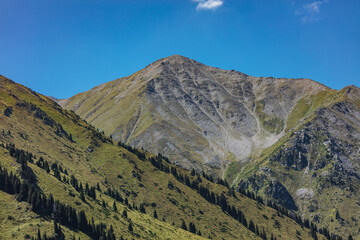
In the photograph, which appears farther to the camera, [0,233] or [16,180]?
[16,180]

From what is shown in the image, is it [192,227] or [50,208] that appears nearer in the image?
[50,208]

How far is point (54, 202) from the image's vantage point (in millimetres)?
119875

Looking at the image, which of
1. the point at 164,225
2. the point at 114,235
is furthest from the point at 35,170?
the point at 164,225

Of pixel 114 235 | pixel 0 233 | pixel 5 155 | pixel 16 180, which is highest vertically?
pixel 5 155

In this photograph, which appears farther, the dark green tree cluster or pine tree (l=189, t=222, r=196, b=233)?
pine tree (l=189, t=222, r=196, b=233)

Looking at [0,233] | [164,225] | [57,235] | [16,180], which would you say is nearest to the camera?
[0,233]

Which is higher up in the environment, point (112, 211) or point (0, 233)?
point (112, 211)

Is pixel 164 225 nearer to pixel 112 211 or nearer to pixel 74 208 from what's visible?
pixel 112 211

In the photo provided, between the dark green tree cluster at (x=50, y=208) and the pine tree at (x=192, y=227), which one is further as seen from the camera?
the pine tree at (x=192, y=227)

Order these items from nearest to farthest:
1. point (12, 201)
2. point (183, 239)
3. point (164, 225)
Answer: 1. point (12, 201)
2. point (183, 239)
3. point (164, 225)

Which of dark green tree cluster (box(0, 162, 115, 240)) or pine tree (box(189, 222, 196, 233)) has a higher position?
pine tree (box(189, 222, 196, 233))

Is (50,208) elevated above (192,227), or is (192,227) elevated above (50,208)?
(192,227)

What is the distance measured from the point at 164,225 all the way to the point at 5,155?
7935 centimetres

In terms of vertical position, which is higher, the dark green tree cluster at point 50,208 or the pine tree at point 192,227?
the pine tree at point 192,227
